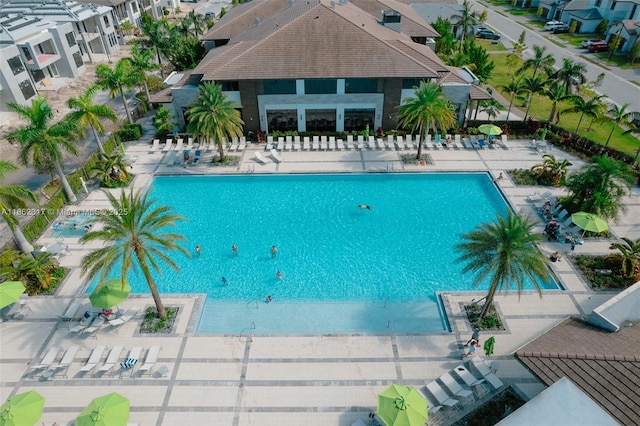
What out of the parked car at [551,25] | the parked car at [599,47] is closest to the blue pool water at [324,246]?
the parked car at [599,47]

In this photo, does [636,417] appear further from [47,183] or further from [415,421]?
[47,183]

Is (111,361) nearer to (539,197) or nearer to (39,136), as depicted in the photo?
(39,136)

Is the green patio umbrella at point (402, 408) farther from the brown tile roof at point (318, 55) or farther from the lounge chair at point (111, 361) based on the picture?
the brown tile roof at point (318, 55)

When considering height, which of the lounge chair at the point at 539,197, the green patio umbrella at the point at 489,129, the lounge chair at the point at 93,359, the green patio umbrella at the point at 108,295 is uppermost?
the green patio umbrella at the point at 489,129

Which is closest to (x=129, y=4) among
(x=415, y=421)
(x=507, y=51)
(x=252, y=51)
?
(x=252, y=51)

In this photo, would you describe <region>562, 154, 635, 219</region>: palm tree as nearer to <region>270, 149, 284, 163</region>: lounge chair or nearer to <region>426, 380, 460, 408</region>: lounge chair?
<region>426, 380, 460, 408</region>: lounge chair

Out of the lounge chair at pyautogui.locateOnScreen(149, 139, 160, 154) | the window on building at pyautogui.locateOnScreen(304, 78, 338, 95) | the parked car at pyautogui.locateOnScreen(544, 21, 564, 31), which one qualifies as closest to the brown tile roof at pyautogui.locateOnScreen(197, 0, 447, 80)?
the window on building at pyautogui.locateOnScreen(304, 78, 338, 95)

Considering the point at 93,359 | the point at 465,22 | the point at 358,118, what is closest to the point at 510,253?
the point at 93,359
